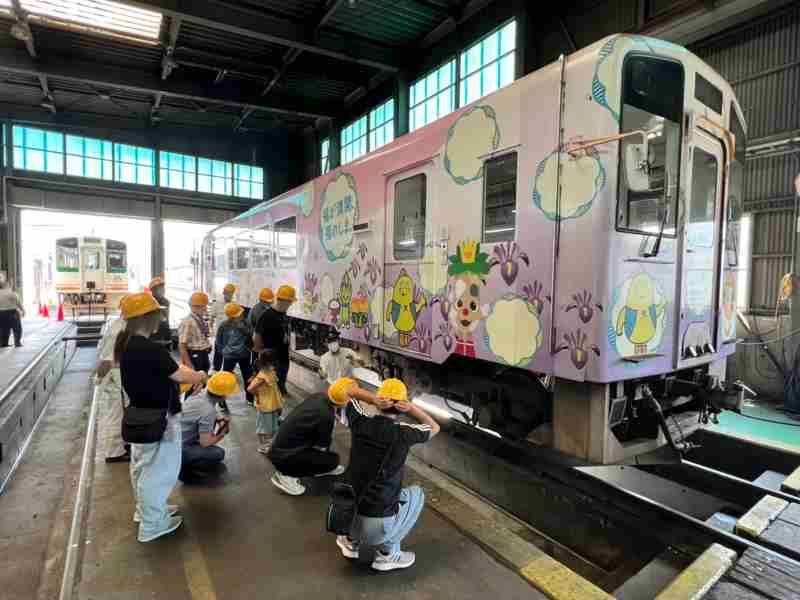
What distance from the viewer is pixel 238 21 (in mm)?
10617

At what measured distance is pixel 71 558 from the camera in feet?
9.65

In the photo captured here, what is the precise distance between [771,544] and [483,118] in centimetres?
365

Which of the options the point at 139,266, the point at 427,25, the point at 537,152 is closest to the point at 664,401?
the point at 537,152

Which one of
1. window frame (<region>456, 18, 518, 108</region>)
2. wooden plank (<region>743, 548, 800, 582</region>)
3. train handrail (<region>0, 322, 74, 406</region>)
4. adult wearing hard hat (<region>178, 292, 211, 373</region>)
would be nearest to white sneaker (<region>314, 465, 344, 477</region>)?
adult wearing hard hat (<region>178, 292, 211, 373</region>)

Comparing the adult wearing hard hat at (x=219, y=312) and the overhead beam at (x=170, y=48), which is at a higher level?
the overhead beam at (x=170, y=48)

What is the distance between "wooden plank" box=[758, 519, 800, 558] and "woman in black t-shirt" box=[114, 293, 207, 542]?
3.77m

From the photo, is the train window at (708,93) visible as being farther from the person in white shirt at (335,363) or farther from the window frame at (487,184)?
the person in white shirt at (335,363)

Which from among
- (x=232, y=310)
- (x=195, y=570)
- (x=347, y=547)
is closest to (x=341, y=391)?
(x=347, y=547)

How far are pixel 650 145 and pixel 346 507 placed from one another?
126 inches

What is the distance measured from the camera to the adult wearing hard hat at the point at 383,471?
2.75 m

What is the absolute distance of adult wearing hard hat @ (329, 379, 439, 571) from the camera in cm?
275

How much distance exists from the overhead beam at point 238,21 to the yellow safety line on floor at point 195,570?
10780mm

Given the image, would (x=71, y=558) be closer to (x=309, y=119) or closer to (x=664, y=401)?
(x=664, y=401)

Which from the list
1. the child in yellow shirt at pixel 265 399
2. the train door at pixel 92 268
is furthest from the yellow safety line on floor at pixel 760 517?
the train door at pixel 92 268
